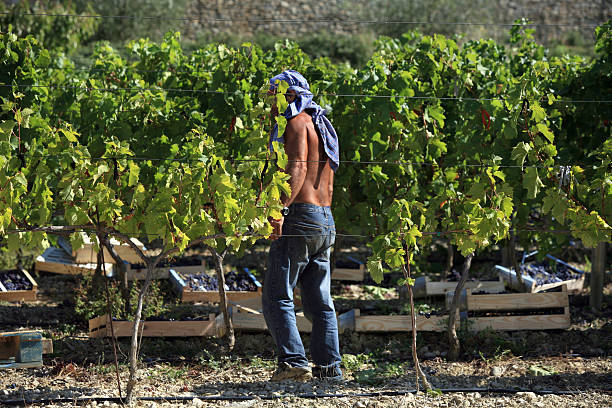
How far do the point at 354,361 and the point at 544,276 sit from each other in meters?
2.86

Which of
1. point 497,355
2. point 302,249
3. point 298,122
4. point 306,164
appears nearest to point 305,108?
point 298,122

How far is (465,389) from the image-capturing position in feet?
14.4

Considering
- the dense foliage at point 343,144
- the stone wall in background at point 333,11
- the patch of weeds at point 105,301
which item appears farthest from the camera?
the stone wall in background at point 333,11

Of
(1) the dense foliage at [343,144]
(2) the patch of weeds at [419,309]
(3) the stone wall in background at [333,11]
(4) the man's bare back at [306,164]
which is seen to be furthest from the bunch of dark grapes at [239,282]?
(3) the stone wall in background at [333,11]

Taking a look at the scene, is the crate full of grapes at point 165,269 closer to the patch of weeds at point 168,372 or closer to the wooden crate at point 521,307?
the patch of weeds at point 168,372

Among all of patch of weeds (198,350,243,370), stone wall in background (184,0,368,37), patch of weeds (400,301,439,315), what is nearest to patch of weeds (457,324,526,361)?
patch of weeds (400,301,439,315)

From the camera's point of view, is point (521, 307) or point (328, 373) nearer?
point (328, 373)

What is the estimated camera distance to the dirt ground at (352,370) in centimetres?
425

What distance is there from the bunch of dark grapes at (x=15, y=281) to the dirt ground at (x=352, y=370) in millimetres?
432

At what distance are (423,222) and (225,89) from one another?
1.80 meters

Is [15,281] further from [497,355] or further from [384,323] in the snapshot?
[497,355]

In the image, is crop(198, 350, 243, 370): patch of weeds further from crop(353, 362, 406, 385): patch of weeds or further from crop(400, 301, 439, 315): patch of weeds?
crop(400, 301, 439, 315): patch of weeds

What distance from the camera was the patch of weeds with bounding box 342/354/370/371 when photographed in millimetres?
4938

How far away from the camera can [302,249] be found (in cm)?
440
